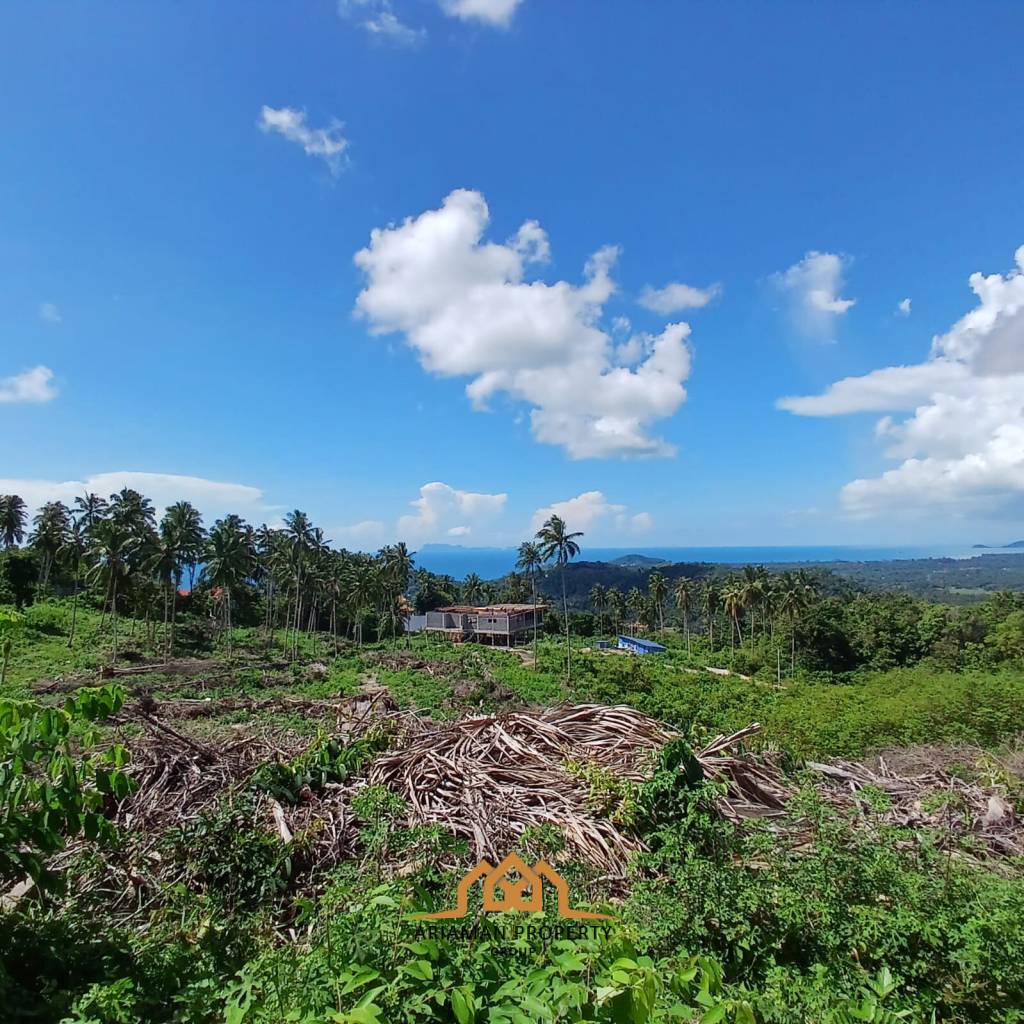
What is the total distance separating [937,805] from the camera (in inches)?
180

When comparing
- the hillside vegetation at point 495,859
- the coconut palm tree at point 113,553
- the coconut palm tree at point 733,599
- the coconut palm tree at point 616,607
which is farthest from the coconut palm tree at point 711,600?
the coconut palm tree at point 113,553

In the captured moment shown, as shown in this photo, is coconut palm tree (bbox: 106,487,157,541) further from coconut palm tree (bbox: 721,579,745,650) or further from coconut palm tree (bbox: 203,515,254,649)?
coconut palm tree (bbox: 721,579,745,650)

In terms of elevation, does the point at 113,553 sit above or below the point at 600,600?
above

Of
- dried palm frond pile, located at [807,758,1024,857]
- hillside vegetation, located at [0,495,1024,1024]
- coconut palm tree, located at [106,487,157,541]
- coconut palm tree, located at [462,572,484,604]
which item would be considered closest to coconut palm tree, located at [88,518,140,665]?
coconut palm tree, located at [106,487,157,541]

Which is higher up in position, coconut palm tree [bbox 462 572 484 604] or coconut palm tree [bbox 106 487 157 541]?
coconut palm tree [bbox 106 487 157 541]

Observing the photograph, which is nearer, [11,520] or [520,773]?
[520,773]

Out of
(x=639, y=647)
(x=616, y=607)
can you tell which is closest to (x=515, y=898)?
(x=639, y=647)

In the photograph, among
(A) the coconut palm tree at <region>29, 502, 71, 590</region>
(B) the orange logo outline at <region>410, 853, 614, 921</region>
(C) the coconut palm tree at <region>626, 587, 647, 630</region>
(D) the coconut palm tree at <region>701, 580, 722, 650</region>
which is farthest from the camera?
(C) the coconut palm tree at <region>626, 587, 647, 630</region>

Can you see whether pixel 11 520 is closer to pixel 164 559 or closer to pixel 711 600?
pixel 164 559

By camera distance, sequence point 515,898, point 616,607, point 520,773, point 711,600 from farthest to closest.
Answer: point 616,607
point 711,600
point 520,773
point 515,898

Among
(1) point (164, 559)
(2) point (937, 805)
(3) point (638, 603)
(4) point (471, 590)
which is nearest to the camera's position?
(2) point (937, 805)

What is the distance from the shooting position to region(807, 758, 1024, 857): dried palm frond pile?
451cm

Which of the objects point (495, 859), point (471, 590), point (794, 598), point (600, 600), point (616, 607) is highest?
point (495, 859)

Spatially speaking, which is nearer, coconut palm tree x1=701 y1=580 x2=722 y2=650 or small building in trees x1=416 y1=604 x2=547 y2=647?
small building in trees x1=416 y1=604 x2=547 y2=647
